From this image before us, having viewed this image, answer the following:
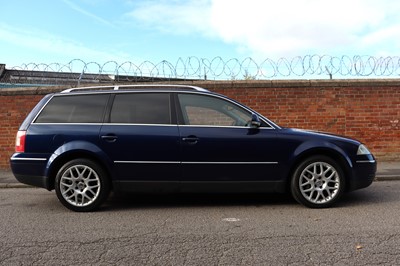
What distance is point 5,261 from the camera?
382 centimetres

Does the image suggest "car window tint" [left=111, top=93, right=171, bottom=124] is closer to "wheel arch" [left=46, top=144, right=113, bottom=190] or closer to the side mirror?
"wheel arch" [left=46, top=144, right=113, bottom=190]

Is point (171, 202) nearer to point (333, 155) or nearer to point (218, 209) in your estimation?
point (218, 209)

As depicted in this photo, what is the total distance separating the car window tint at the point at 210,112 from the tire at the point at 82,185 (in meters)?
1.44

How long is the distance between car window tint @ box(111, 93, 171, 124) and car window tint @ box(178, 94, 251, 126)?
258 mm

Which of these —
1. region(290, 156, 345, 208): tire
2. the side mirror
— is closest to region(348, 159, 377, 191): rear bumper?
region(290, 156, 345, 208): tire

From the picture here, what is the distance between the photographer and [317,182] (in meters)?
5.61

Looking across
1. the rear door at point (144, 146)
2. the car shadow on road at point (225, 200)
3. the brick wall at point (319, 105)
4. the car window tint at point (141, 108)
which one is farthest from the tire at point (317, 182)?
the brick wall at point (319, 105)

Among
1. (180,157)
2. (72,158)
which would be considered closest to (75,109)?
(72,158)

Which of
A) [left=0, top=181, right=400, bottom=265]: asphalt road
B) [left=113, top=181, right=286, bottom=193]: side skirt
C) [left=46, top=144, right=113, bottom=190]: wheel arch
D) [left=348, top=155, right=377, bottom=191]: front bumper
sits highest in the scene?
[left=46, top=144, right=113, bottom=190]: wheel arch

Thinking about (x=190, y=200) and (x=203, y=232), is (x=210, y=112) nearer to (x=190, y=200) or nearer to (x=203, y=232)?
(x=190, y=200)

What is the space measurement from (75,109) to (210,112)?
6.39 feet

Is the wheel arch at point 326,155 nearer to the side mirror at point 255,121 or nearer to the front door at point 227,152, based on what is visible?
the front door at point 227,152

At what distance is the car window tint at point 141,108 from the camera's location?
5.67 m

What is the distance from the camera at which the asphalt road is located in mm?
3865
